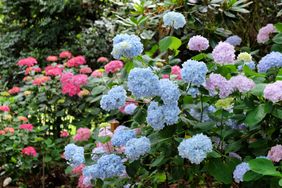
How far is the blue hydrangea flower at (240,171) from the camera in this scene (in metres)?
1.82

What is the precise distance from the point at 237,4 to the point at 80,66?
1.57 metres

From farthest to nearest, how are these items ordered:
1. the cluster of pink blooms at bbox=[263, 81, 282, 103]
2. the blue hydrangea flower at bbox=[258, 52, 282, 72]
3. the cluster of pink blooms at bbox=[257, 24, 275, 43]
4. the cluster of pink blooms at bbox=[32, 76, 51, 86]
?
the cluster of pink blooms at bbox=[32, 76, 51, 86] → the cluster of pink blooms at bbox=[257, 24, 275, 43] → the blue hydrangea flower at bbox=[258, 52, 282, 72] → the cluster of pink blooms at bbox=[263, 81, 282, 103]

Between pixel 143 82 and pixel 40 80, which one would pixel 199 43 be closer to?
pixel 143 82

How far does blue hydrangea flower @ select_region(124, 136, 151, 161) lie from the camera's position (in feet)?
6.44

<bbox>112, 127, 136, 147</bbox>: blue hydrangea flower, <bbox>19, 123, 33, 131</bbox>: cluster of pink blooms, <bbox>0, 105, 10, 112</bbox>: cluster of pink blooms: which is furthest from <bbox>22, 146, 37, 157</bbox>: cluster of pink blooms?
<bbox>112, 127, 136, 147</bbox>: blue hydrangea flower

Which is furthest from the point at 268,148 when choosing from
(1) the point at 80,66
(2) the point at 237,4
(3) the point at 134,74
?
(1) the point at 80,66

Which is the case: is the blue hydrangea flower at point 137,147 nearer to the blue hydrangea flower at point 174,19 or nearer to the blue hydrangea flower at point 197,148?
the blue hydrangea flower at point 197,148

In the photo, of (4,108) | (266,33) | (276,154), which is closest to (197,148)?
(276,154)

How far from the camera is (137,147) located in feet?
6.43

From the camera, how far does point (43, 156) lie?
12.0 ft

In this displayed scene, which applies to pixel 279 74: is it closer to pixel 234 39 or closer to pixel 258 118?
pixel 258 118

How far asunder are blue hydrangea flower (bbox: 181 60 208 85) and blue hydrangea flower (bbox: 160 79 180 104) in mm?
53

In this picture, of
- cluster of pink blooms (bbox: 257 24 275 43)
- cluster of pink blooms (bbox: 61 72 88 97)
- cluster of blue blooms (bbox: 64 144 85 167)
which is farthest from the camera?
cluster of pink blooms (bbox: 61 72 88 97)

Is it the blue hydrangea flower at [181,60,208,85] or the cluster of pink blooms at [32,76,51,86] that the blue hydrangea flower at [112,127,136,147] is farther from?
the cluster of pink blooms at [32,76,51,86]
